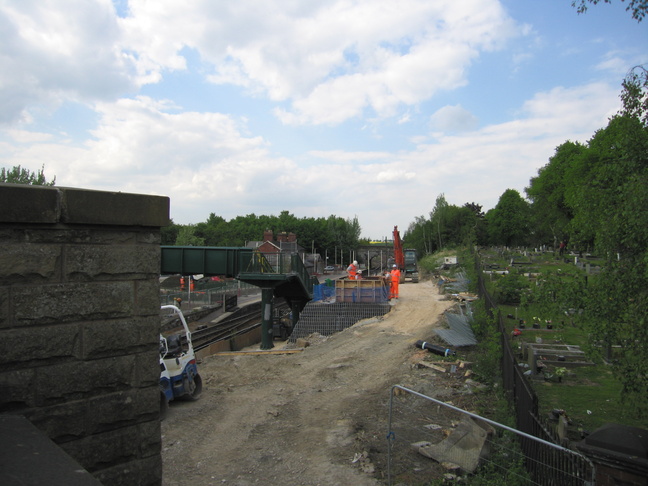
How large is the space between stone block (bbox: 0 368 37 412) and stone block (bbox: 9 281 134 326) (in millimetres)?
307

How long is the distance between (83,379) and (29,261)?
844mm

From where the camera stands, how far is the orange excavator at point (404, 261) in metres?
43.2

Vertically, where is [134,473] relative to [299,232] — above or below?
below

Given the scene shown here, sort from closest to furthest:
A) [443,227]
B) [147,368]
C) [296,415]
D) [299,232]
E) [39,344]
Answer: [39,344] → [147,368] → [296,415] → [443,227] → [299,232]

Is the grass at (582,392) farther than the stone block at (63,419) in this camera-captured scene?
Yes

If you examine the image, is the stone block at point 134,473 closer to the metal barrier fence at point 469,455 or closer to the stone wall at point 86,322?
the stone wall at point 86,322

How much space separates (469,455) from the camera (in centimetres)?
720

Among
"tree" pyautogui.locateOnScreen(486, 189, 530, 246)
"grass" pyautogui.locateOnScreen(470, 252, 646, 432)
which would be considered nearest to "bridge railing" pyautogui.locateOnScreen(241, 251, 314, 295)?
"grass" pyautogui.locateOnScreen(470, 252, 646, 432)

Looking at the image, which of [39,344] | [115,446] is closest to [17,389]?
[39,344]

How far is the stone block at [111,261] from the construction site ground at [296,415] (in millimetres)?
5405

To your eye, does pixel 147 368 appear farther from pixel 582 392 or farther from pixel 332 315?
pixel 332 315

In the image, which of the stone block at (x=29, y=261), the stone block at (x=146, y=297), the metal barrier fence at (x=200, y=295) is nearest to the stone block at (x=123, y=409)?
the stone block at (x=146, y=297)

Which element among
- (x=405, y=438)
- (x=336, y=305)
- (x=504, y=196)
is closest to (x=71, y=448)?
(x=405, y=438)

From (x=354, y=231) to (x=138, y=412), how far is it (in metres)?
113
